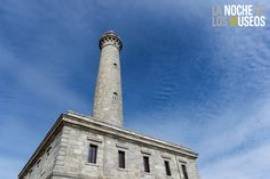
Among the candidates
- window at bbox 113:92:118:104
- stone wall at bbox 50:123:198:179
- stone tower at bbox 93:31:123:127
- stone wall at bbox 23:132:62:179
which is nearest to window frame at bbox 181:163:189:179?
stone wall at bbox 50:123:198:179

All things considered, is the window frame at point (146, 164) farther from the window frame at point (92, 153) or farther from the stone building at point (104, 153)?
the window frame at point (92, 153)

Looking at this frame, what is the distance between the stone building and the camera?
14125 millimetres

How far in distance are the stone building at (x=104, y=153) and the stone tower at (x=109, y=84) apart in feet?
0.31

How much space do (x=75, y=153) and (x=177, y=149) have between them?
31.5 ft

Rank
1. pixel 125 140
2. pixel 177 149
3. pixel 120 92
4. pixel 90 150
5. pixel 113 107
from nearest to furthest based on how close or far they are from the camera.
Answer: pixel 90 150 < pixel 125 140 < pixel 177 149 < pixel 113 107 < pixel 120 92

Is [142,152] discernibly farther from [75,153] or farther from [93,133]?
[75,153]

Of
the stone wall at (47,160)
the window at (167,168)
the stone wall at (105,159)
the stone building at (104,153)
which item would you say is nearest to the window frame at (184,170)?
the stone building at (104,153)

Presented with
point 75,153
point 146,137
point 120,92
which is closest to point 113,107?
point 120,92

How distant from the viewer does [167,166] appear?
18.7 metres

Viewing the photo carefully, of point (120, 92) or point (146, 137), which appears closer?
point (146, 137)

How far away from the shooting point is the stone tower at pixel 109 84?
69.3ft

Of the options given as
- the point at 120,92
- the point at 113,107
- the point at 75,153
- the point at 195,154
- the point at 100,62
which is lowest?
the point at 75,153

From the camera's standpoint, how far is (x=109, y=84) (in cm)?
2312

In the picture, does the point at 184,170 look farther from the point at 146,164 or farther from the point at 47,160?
the point at 47,160
